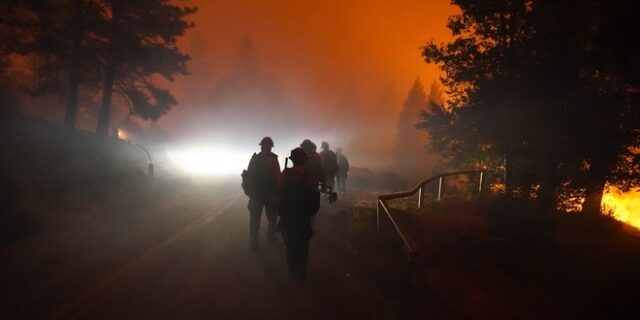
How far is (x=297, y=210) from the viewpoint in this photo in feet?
20.1

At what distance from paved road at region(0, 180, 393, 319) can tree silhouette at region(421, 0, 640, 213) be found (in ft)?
27.2

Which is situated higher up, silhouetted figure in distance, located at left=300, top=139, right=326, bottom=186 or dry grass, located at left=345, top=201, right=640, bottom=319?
silhouetted figure in distance, located at left=300, top=139, right=326, bottom=186

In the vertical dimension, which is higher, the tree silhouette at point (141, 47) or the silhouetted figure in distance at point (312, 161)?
the tree silhouette at point (141, 47)

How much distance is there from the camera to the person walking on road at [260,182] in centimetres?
788

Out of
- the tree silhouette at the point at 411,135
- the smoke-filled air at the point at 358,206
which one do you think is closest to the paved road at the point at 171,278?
the smoke-filled air at the point at 358,206

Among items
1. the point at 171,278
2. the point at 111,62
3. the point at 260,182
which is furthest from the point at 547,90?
the point at 111,62

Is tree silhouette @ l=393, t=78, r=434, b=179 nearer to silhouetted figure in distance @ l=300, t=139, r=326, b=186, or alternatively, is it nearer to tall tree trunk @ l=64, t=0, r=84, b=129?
tall tree trunk @ l=64, t=0, r=84, b=129

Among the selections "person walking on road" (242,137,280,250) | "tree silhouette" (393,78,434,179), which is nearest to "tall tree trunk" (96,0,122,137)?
"person walking on road" (242,137,280,250)

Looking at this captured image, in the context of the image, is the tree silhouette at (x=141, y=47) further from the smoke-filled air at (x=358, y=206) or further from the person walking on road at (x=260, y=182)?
the person walking on road at (x=260, y=182)

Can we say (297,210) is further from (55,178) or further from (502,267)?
(55,178)

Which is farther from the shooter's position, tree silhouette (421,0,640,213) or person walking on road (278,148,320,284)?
tree silhouette (421,0,640,213)

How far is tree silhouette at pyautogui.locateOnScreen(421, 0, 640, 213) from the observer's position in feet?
37.5

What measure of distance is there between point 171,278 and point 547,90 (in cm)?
1237

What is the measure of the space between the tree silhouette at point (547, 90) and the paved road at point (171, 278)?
8.29 m
